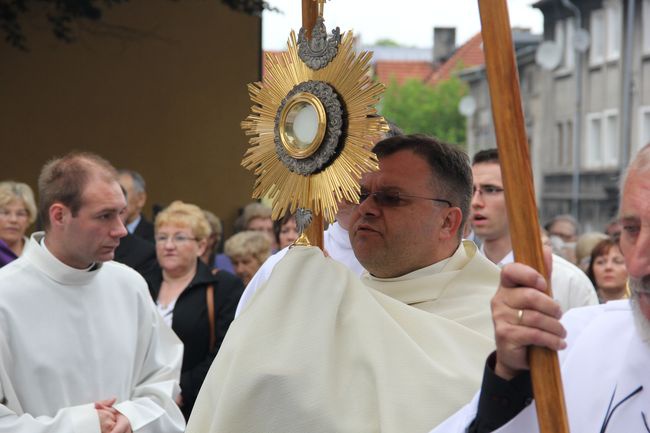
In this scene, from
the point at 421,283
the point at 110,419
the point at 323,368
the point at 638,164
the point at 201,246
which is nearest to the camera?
the point at 638,164

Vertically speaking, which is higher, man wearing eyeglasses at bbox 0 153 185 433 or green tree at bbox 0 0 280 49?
green tree at bbox 0 0 280 49

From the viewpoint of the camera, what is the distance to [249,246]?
791 centimetres

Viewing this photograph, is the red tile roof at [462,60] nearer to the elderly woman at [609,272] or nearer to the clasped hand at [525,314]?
the elderly woman at [609,272]

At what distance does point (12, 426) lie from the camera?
14.4 ft

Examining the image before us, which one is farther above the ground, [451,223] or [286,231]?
[451,223]

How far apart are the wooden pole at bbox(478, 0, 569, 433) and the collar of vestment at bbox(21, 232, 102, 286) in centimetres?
318

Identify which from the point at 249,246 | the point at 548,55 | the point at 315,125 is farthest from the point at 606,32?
the point at 315,125

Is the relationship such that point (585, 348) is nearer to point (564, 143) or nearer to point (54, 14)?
point (54, 14)

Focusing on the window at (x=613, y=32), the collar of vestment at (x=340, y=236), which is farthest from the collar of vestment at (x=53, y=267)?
the window at (x=613, y=32)

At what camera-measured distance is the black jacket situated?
20.3 ft

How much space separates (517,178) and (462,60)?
212ft

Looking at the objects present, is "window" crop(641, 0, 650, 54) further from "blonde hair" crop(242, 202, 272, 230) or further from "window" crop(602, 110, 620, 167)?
"blonde hair" crop(242, 202, 272, 230)

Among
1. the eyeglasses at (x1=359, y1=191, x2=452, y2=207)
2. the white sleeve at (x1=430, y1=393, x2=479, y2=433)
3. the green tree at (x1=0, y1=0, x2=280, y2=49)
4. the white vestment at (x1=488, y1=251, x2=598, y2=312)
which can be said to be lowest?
the white vestment at (x1=488, y1=251, x2=598, y2=312)

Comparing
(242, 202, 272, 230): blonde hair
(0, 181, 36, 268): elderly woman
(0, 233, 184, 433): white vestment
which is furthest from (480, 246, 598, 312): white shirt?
(242, 202, 272, 230): blonde hair
